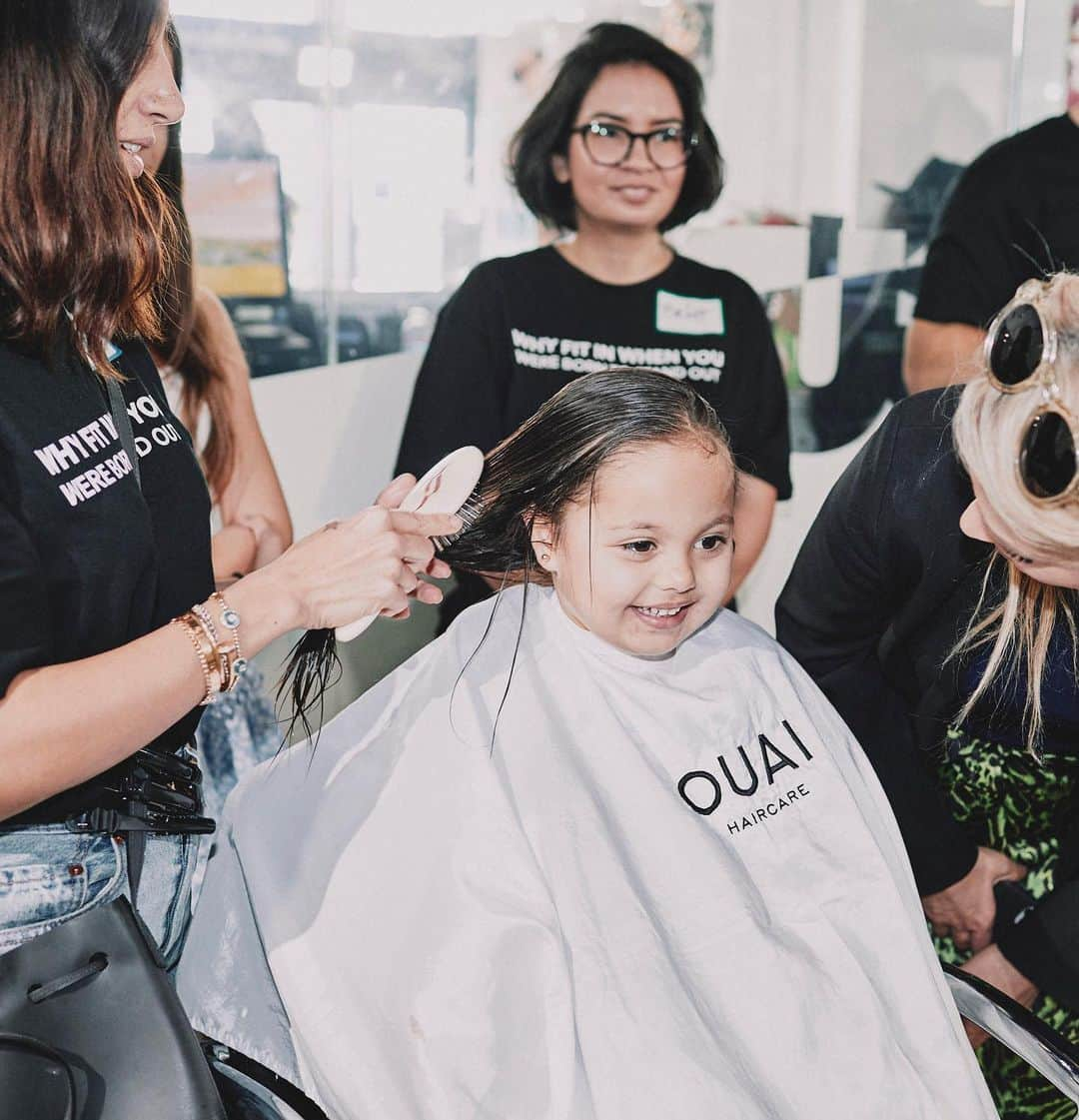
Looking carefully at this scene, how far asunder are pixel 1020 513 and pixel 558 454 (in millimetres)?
554

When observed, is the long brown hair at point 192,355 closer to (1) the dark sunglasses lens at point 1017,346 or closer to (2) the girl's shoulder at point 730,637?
(2) the girl's shoulder at point 730,637

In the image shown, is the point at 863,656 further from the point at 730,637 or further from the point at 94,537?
the point at 94,537

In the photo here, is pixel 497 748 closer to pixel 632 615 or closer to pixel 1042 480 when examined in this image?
pixel 632 615

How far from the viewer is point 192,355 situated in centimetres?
208

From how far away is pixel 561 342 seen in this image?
2207 millimetres

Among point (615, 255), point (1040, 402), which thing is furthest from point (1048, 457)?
point (615, 255)

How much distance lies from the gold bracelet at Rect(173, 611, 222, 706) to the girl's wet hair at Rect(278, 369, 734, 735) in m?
0.37

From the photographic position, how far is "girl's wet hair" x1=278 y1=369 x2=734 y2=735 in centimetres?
154

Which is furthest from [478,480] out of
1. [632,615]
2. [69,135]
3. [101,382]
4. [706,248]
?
[706,248]

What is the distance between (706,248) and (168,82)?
1.98 metres

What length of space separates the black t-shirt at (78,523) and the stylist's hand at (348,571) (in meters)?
0.11

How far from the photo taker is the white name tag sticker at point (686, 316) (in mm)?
2273

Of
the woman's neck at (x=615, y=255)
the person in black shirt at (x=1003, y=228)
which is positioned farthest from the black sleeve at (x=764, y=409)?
the person in black shirt at (x=1003, y=228)

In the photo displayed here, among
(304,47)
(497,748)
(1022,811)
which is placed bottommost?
(1022,811)
